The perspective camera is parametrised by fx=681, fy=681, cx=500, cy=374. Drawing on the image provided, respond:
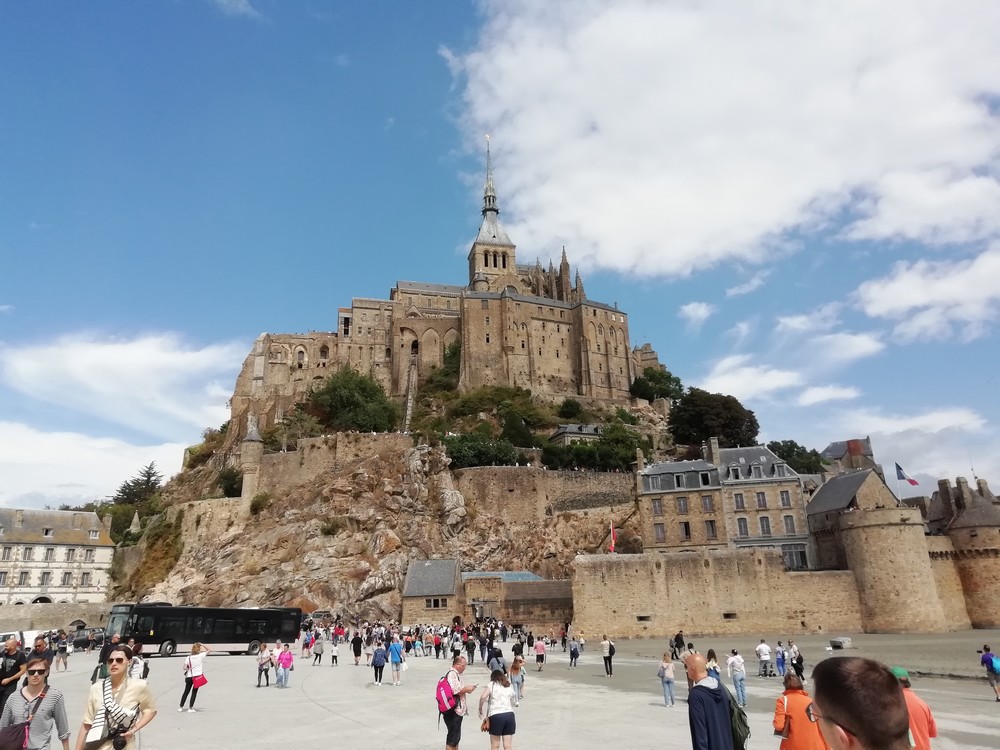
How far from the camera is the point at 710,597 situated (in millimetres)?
33000

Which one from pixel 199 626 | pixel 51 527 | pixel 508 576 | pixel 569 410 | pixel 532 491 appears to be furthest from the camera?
pixel 569 410

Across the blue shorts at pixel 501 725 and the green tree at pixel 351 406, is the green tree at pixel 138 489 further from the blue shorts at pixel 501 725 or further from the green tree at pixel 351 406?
the blue shorts at pixel 501 725

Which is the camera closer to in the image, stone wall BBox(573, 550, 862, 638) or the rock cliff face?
stone wall BBox(573, 550, 862, 638)

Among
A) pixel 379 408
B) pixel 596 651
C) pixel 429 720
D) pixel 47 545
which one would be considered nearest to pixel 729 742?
pixel 429 720

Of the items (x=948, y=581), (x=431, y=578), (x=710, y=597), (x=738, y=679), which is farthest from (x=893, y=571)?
(x=431, y=578)

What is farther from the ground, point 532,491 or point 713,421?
point 713,421

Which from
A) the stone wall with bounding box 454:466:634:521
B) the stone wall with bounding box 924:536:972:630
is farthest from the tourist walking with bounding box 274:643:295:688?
the stone wall with bounding box 924:536:972:630

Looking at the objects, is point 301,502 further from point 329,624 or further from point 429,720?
point 429,720

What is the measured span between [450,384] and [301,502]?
109 feet

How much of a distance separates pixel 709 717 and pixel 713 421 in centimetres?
6069

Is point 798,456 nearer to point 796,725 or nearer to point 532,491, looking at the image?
point 532,491

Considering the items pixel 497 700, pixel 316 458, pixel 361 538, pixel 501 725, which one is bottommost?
pixel 501 725

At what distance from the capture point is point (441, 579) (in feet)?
121

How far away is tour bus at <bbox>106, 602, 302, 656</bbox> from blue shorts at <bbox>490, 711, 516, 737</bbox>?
21.8 metres
